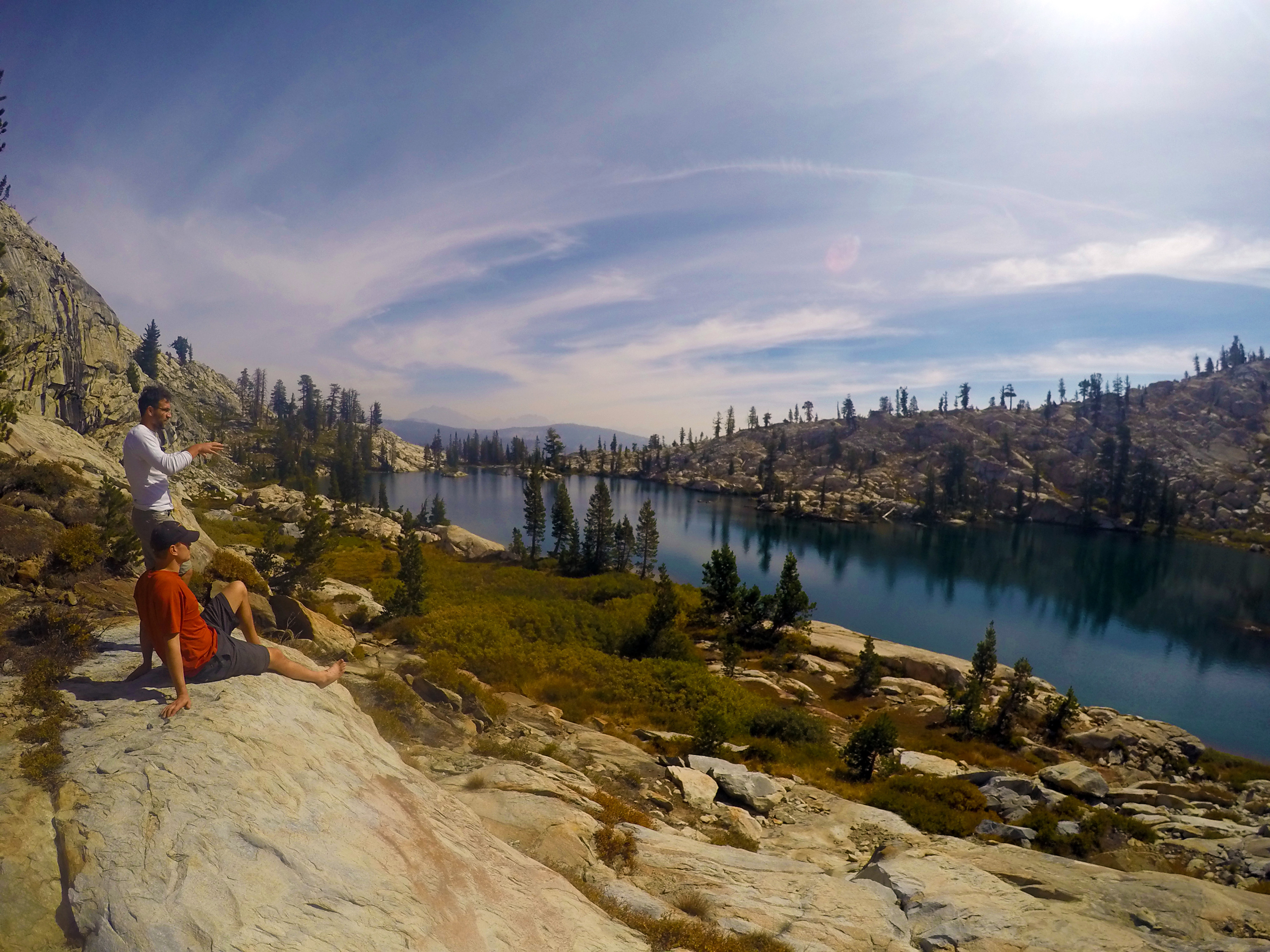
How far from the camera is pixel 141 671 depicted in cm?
690

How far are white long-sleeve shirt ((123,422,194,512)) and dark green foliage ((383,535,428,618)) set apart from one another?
1974cm

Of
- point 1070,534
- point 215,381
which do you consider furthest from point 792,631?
point 215,381

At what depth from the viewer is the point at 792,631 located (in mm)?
48156

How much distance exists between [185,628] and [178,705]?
88cm

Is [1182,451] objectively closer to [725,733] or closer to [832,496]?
[832,496]

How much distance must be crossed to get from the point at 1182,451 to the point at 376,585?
716 ft

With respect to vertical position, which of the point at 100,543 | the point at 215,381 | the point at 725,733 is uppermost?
the point at 215,381

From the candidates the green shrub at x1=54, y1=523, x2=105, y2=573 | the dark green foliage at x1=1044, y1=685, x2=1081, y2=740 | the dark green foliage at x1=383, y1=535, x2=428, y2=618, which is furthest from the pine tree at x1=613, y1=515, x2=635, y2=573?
the green shrub at x1=54, y1=523, x2=105, y2=573

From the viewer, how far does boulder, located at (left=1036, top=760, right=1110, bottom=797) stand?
21.6 meters

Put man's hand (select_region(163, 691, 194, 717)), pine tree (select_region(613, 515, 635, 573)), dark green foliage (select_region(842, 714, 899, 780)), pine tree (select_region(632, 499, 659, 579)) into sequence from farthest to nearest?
1. pine tree (select_region(613, 515, 635, 573))
2. pine tree (select_region(632, 499, 659, 579))
3. dark green foliage (select_region(842, 714, 899, 780))
4. man's hand (select_region(163, 691, 194, 717))

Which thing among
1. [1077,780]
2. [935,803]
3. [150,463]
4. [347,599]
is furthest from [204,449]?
[1077,780]

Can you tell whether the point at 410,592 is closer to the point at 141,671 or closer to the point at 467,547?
the point at 141,671

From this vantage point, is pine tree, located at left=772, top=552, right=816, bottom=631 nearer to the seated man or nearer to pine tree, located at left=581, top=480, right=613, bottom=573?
pine tree, located at left=581, top=480, right=613, bottom=573

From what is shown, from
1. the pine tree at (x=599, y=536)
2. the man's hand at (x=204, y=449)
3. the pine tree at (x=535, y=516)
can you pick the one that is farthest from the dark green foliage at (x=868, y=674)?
the pine tree at (x=535, y=516)
